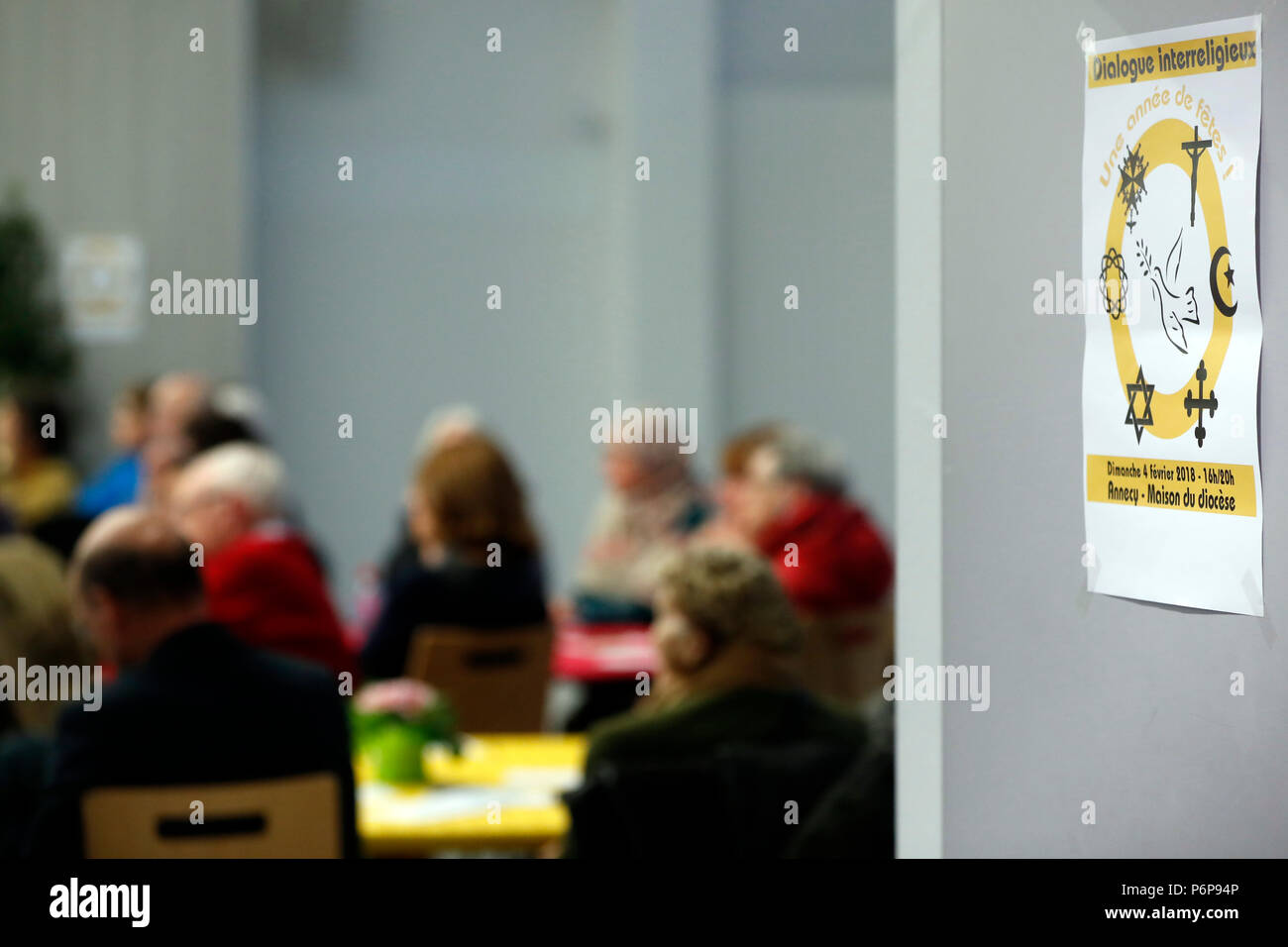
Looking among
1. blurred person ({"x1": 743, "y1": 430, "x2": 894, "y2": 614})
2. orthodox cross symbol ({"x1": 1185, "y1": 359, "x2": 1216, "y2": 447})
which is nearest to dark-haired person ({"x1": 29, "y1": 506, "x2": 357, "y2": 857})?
orthodox cross symbol ({"x1": 1185, "y1": 359, "x2": 1216, "y2": 447})

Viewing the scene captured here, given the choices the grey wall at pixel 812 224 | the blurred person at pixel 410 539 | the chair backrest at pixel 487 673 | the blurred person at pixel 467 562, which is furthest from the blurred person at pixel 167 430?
the grey wall at pixel 812 224

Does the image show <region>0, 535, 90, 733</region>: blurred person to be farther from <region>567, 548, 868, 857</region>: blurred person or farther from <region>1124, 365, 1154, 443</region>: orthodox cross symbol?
<region>1124, 365, 1154, 443</region>: orthodox cross symbol

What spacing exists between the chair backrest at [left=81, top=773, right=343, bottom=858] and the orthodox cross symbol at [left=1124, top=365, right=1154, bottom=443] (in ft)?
5.71

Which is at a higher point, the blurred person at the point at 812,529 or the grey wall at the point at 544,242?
the grey wall at the point at 544,242

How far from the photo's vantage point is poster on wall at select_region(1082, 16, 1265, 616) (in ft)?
3.80

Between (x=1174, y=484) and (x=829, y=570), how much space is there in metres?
3.48

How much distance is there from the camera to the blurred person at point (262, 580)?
3854 mm

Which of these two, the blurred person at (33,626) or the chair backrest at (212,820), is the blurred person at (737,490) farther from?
the chair backrest at (212,820)

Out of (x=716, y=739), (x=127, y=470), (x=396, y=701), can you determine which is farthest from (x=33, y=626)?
(x=127, y=470)

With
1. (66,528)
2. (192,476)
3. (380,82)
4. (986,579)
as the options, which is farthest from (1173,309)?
(380,82)

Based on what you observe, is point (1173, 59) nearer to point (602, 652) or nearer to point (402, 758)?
point (402, 758)

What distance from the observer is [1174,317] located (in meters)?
1.22

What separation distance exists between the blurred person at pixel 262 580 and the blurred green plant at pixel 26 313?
4162 mm
